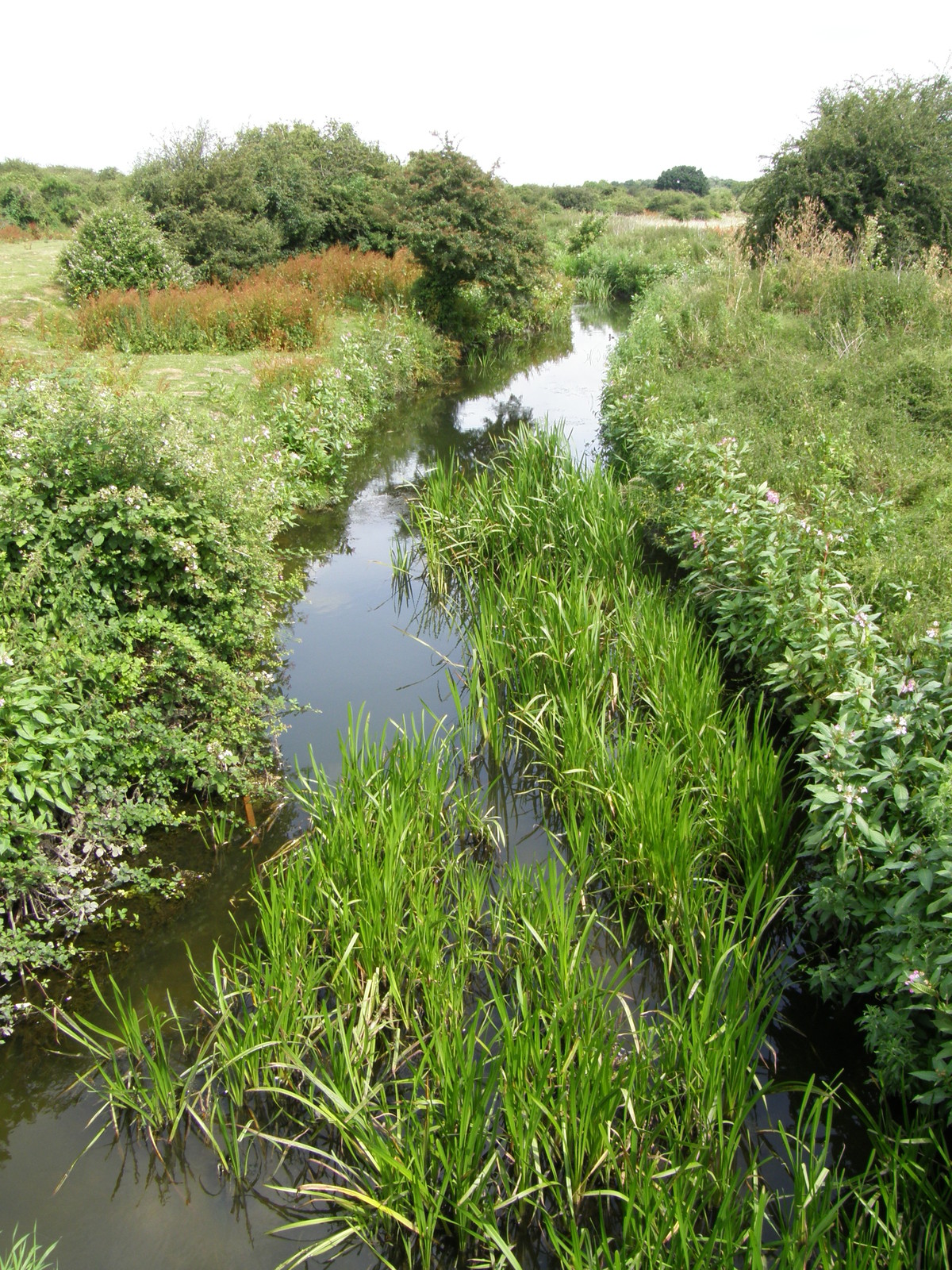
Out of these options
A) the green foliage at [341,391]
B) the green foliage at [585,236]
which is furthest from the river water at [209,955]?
the green foliage at [585,236]

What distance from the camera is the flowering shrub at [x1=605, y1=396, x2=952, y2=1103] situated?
254cm

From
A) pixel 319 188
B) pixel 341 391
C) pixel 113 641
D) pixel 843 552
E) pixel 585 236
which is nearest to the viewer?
pixel 113 641

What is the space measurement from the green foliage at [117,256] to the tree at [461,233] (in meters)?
4.51

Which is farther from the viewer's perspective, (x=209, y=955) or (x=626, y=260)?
(x=626, y=260)

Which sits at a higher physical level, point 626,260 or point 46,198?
point 46,198

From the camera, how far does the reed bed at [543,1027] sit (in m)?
2.37

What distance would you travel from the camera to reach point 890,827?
3.02m

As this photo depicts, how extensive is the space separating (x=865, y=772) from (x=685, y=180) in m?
72.4

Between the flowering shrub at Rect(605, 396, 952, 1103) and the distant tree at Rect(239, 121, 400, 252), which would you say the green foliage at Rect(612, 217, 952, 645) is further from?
the distant tree at Rect(239, 121, 400, 252)

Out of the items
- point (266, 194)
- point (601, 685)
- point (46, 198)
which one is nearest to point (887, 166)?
point (601, 685)

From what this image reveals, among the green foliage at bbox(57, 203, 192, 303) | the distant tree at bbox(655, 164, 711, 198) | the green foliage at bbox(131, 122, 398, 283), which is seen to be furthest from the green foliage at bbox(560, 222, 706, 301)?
the distant tree at bbox(655, 164, 711, 198)

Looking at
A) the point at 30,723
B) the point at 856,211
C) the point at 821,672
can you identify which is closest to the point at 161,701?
the point at 30,723

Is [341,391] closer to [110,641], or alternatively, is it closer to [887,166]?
[110,641]

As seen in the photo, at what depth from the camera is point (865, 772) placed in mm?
2920
